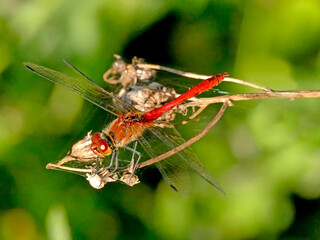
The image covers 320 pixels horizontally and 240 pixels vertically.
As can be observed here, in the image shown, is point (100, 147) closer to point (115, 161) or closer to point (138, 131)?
point (115, 161)

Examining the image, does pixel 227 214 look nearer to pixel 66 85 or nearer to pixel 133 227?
pixel 133 227

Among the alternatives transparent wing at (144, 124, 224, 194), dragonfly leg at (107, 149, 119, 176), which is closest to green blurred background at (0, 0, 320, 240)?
transparent wing at (144, 124, 224, 194)

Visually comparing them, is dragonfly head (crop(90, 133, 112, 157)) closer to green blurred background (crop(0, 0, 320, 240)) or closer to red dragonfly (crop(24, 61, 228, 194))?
red dragonfly (crop(24, 61, 228, 194))

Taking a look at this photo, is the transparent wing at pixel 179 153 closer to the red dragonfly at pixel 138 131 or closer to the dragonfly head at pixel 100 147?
the red dragonfly at pixel 138 131

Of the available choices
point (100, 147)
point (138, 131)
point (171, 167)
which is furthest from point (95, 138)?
point (171, 167)

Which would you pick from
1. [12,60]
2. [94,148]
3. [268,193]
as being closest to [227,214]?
[268,193]
